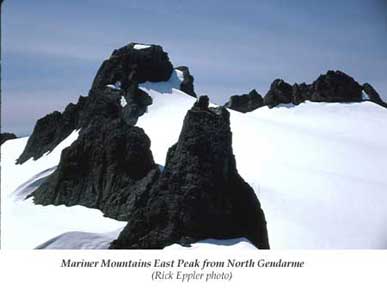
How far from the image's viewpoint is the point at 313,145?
15.9m

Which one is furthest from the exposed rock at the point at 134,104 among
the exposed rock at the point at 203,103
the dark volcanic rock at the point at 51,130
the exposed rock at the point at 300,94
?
the exposed rock at the point at 300,94

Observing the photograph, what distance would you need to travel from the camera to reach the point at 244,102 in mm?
20078

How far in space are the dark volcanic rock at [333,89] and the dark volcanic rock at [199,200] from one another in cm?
Answer: 1123

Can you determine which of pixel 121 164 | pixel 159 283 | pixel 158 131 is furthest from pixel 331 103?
pixel 159 283

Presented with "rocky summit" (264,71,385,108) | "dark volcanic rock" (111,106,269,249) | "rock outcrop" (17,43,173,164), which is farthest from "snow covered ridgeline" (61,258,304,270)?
"rocky summit" (264,71,385,108)

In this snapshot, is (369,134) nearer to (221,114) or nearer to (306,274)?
(221,114)

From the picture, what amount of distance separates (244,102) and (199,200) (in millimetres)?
9630

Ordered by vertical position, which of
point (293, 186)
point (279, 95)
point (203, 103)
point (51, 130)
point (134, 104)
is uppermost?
point (279, 95)

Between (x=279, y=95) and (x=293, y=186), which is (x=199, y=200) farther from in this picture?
(x=279, y=95)

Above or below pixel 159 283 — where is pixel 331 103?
Result: above

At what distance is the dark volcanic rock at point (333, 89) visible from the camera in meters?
22.4

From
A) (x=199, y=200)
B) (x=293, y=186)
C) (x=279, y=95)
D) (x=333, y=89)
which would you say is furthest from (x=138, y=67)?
(x=199, y=200)

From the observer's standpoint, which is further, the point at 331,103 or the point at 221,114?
the point at 331,103

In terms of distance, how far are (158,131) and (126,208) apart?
10.8 feet
